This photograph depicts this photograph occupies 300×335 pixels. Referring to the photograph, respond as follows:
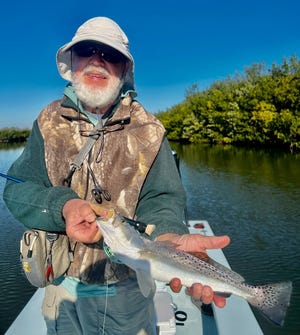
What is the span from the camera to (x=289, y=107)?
4444 centimetres

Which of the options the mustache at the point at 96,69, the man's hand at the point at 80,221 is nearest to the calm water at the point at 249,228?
the man's hand at the point at 80,221

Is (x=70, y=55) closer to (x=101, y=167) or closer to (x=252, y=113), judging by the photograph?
(x=101, y=167)

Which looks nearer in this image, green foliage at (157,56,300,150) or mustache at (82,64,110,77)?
mustache at (82,64,110,77)

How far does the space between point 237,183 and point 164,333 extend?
18169mm

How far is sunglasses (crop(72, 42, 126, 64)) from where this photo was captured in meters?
2.87

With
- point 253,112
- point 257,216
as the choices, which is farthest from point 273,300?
point 253,112

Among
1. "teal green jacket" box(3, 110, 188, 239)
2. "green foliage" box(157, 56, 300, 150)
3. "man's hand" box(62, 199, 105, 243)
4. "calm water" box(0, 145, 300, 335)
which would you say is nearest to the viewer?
"man's hand" box(62, 199, 105, 243)

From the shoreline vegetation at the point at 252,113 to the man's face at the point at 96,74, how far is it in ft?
134

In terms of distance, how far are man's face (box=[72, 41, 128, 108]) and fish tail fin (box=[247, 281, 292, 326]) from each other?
72.5 inches

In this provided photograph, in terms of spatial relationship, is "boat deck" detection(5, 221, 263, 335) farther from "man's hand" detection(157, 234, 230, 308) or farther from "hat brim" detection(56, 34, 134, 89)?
"hat brim" detection(56, 34, 134, 89)

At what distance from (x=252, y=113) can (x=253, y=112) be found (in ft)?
1.85

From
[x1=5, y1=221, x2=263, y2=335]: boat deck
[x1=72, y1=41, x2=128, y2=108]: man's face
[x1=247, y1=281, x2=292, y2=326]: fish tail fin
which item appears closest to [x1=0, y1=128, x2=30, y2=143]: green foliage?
[x1=5, y1=221, x2=263, y2=335]: boat deck

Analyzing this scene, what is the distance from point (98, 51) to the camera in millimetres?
2865

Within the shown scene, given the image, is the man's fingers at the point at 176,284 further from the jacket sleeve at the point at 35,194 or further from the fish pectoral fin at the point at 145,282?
the jacket sleeve at the point at 35,194
